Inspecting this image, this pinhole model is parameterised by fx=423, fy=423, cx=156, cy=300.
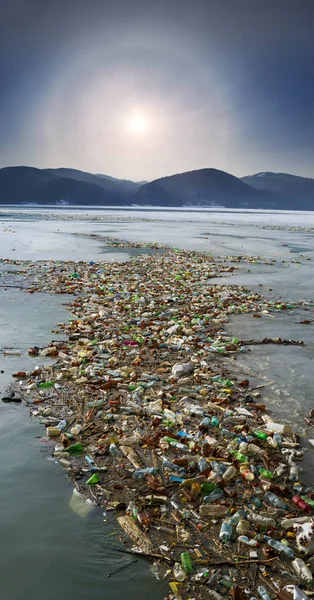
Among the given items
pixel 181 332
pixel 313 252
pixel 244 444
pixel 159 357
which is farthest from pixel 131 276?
pixel 313 252

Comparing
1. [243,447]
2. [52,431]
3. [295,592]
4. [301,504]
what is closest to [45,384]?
[52,431]

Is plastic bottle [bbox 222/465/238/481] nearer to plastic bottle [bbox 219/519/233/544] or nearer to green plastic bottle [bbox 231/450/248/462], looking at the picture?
green plastic bottle [bbox 231/450/248/462]

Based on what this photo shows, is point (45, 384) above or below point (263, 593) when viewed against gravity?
above

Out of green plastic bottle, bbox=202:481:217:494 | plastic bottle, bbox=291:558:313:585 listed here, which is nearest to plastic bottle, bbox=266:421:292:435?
green plastic bottle, bbox=202:481:217:494

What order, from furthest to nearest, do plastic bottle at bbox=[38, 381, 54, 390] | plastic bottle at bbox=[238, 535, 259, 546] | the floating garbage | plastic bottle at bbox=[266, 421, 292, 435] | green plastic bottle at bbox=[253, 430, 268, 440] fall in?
1. plastic bottle at bbox=[38, 381, 54, 390]
2. plastic bottle at bbox=[266, 421, 292, 435]
3. green plastic bottle at bbox=[253, 430, 268, 440]
4. plastic bottle at bbox=[238, 535, 259, 546]
5. the floating garbage

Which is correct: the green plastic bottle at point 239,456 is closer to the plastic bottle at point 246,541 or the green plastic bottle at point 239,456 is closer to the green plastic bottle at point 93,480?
the plastic bottle at point 246,541

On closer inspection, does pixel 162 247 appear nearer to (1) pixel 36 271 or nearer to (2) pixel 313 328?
(1) pixel 36 271

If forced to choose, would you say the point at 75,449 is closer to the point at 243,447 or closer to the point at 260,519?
the point at 243,447
